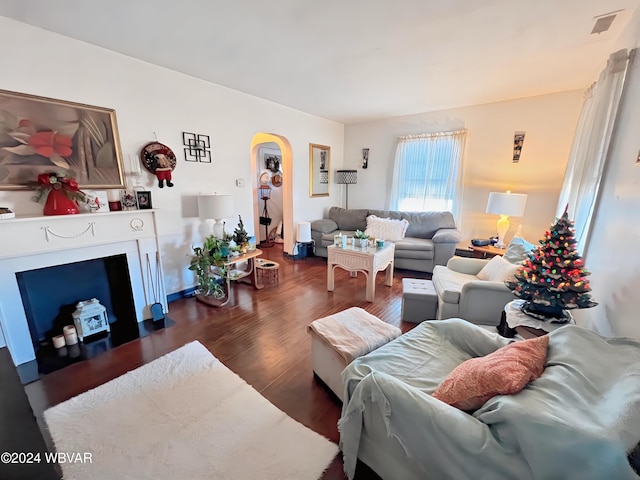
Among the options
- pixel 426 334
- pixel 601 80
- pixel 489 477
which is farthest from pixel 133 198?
pixel 601 80

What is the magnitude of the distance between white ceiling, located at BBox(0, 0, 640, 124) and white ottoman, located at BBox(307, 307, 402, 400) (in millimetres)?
2228

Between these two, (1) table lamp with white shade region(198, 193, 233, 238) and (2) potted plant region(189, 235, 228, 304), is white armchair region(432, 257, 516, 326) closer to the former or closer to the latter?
(2) potted plant region(189, 235, 228, 304)

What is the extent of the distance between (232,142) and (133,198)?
151 centimetres

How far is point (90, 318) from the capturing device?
249 centimetres

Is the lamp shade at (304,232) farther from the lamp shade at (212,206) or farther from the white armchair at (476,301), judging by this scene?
the white armchair at (476,301)

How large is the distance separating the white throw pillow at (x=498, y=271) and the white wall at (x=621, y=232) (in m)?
0.51

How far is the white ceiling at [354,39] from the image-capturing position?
6.03 feet

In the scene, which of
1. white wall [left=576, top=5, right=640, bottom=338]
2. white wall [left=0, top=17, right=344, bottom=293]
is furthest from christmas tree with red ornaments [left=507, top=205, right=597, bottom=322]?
white wall [left=0, top=17, right=344, bottom=293]

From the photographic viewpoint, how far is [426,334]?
1700 mm

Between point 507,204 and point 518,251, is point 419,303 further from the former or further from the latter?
point 507,204

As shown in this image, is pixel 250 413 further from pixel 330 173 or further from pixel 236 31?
pixel 330 173

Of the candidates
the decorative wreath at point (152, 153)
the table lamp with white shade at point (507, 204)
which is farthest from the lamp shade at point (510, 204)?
the decorative wreath at point (152, 153)

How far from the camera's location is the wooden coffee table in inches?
127

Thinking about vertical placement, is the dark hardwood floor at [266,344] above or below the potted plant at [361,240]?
below
